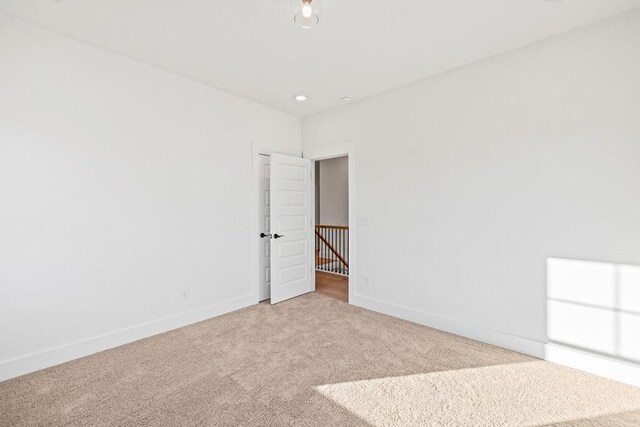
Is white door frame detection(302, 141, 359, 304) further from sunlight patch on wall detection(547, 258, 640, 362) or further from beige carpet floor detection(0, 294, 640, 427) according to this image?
sunlight patch on wall detection(547, 258, 640, 362)

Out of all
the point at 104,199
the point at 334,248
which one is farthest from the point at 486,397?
the point at 334,248

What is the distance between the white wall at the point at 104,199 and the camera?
2.23 metres

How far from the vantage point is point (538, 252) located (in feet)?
8.27

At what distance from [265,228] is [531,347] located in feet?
10.6

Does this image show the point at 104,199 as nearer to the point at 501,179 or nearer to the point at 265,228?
the point at 265,228

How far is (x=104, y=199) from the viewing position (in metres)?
2.64

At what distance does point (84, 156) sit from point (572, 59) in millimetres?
4261

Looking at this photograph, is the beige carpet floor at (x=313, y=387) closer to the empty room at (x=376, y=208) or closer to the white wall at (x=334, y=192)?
the empty room at (x=376, y=208)

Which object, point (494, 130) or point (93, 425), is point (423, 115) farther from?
point (93, 425)

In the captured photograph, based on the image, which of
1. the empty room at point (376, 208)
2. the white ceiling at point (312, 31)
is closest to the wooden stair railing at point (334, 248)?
the empty room at point (376, 208)

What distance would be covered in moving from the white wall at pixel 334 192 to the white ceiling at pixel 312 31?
5.21 meters

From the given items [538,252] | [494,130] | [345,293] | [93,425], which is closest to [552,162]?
[494,130]

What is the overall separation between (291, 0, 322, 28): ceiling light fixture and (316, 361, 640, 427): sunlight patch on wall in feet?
8.44

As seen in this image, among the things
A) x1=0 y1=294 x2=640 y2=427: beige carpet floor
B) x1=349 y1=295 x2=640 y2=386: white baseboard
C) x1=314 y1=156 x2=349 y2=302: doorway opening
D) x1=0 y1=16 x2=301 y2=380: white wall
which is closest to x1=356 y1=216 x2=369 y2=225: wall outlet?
x1=349 y1=295 x2=640 y2=386: white baseboard
